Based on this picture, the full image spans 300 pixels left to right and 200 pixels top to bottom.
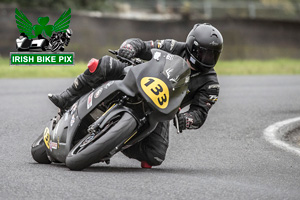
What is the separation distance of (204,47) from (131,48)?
2.31 ft

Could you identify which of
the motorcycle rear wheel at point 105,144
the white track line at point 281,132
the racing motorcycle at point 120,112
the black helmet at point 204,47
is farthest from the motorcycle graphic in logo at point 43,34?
the motorcycle rear wheel at point 105,144

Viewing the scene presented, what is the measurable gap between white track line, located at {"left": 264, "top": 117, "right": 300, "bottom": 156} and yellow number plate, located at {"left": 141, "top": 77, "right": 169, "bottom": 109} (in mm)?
2376

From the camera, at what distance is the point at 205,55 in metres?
6.71

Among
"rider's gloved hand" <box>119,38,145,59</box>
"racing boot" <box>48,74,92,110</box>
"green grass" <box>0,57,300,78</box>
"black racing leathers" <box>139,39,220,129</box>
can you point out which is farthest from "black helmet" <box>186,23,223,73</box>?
"green grass" <box>0,57,300,78</box>

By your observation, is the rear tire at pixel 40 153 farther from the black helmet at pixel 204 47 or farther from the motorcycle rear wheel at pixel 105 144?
the black helmet at pixel 204 47

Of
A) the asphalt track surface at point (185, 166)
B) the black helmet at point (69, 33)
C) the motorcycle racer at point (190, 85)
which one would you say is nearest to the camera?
the asphalt track surface at point (185, 166)

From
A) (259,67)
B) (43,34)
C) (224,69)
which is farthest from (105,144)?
(259,67)

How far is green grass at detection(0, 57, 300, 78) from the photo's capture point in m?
17.5

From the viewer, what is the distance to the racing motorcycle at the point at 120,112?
229 inches

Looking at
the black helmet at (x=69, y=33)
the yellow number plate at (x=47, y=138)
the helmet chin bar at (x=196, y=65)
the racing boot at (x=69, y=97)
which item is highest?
the helmet chin bar at (x=196, y=65)

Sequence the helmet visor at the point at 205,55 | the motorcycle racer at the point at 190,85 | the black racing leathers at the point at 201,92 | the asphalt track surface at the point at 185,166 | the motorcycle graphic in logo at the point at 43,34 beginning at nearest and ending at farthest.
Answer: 1. the asphalt track surface at the point at 185,166
2. the motorcycle racer at the point at 190,85
3. the helmet visor at the point at 205,55
4. the black racing leathers at the point at 201,92
5. the motorcycle graphic in logo at the point at 43,34

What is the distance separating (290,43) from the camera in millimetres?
22281

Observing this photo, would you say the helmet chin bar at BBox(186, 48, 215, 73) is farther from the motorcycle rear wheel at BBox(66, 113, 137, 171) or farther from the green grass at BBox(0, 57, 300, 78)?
the green grass at BBox(0, 57, 300, 78)

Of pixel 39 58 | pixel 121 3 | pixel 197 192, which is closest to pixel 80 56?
pixel 39 58
